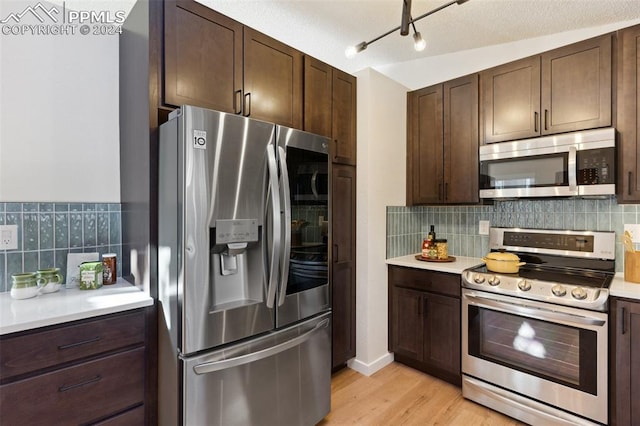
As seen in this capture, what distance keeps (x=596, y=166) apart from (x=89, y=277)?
308cm

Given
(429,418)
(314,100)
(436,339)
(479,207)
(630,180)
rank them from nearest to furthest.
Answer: (630,180)
(429,418)
(314,100)
(436,339)
(479,207)

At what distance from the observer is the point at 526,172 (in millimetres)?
2357

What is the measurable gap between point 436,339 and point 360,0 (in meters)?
2.54

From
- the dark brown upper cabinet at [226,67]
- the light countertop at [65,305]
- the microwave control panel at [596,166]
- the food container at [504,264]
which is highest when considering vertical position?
the dark brown upper cabinet at [226,67]

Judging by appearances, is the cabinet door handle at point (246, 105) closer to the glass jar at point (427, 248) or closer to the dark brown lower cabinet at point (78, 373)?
the dark brown lower cabinet at point (78, 373)

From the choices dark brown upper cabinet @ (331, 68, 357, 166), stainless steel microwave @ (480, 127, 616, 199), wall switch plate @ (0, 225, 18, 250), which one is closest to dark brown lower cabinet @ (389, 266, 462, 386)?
stainless steel microwave @ (480, 127, 616, 199)

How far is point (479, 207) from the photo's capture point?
2.98m

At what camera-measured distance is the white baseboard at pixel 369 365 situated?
2.67 meters

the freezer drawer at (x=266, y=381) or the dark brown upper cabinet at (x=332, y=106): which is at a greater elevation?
the dark brown upper cabinet at (x=332, y=106)

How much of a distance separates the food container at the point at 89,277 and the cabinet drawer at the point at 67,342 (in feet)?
1.45

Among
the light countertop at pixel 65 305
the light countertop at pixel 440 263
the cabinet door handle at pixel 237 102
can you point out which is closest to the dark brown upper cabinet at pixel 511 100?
the light countertop at pixel 440 263

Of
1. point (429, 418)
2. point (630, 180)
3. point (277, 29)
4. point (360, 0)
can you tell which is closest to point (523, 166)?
point (630, 180)

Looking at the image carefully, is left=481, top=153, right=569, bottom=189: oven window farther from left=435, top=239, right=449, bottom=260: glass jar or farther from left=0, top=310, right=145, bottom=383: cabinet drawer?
left=0, top=310, right=145, bottom=383: cabinet drawer

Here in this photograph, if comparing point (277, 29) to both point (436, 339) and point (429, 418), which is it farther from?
point (429, 418)
